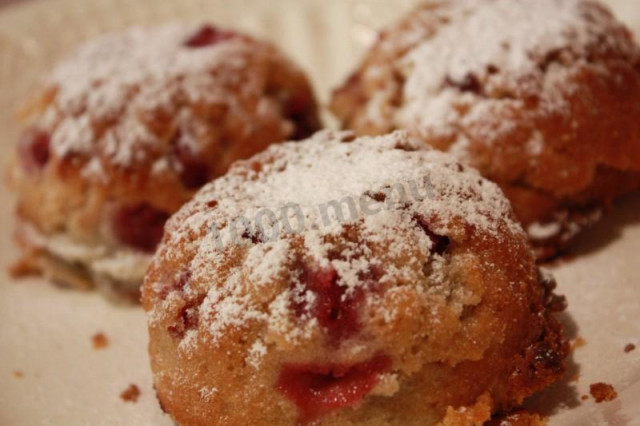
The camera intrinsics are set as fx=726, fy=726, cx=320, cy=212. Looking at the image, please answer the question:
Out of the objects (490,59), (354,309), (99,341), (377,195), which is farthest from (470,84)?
(99,341)

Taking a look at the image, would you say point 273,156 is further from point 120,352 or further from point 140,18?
point 140,18

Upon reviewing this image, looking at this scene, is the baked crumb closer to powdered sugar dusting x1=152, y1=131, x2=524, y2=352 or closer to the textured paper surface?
the textured paper surface

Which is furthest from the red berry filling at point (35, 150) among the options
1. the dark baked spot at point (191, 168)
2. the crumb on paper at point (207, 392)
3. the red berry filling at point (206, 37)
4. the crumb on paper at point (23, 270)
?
the crumb on paper at point (207, 392)

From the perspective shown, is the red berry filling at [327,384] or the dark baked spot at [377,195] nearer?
the red berry filling at [327,384]

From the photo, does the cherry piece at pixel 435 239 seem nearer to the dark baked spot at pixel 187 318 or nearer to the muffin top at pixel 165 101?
the dark baked spot at pixel 187 318

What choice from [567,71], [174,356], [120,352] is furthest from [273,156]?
[567,71]

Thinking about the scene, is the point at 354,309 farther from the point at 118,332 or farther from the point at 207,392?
the point at 118,332
